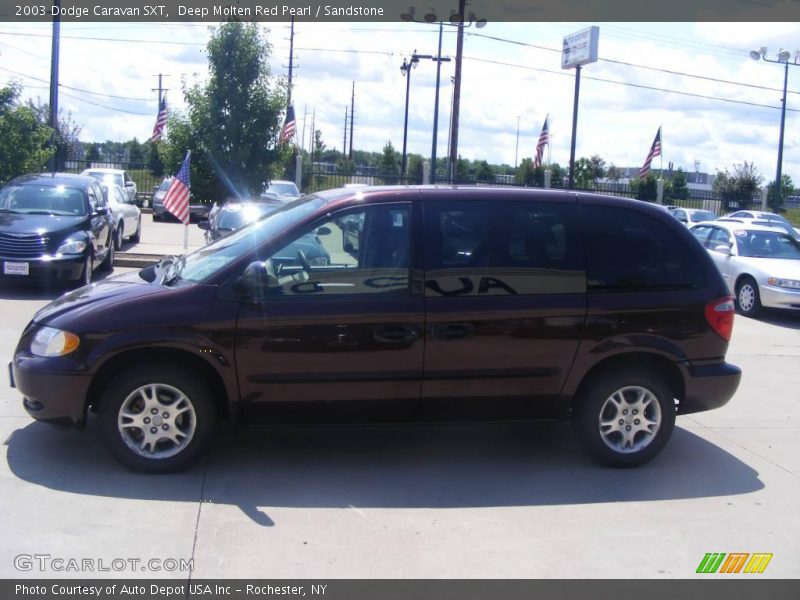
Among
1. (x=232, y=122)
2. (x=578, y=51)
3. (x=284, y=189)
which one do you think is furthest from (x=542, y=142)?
(x=232, y=122)

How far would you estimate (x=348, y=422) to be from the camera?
227 inches

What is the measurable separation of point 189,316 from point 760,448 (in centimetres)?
448

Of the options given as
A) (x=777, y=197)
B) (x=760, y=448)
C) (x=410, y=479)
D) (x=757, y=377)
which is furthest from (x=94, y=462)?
(x=777, y=197)

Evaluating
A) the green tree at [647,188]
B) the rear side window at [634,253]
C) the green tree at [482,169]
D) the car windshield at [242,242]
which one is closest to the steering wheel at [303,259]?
the car windshield at [242,242]

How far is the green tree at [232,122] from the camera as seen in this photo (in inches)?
731

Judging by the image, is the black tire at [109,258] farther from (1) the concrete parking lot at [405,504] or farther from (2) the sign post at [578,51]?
(2) the sign post at [578,51]

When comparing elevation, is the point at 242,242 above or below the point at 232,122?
below

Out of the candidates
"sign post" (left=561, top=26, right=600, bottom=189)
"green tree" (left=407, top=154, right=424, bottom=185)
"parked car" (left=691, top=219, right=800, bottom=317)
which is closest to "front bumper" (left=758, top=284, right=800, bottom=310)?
"parked car" (left=691, top=219, right=800, bottom=317)

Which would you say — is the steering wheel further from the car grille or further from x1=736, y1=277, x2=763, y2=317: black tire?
x1=736, y1=277, x2=763, y2=317: black tire

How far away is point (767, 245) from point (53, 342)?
13034mm

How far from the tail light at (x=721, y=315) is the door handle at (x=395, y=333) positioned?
83.6 inches

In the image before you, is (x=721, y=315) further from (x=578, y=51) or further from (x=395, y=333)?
(x=578, y=51)

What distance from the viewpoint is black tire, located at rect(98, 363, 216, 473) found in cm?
545

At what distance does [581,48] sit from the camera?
3256cm
